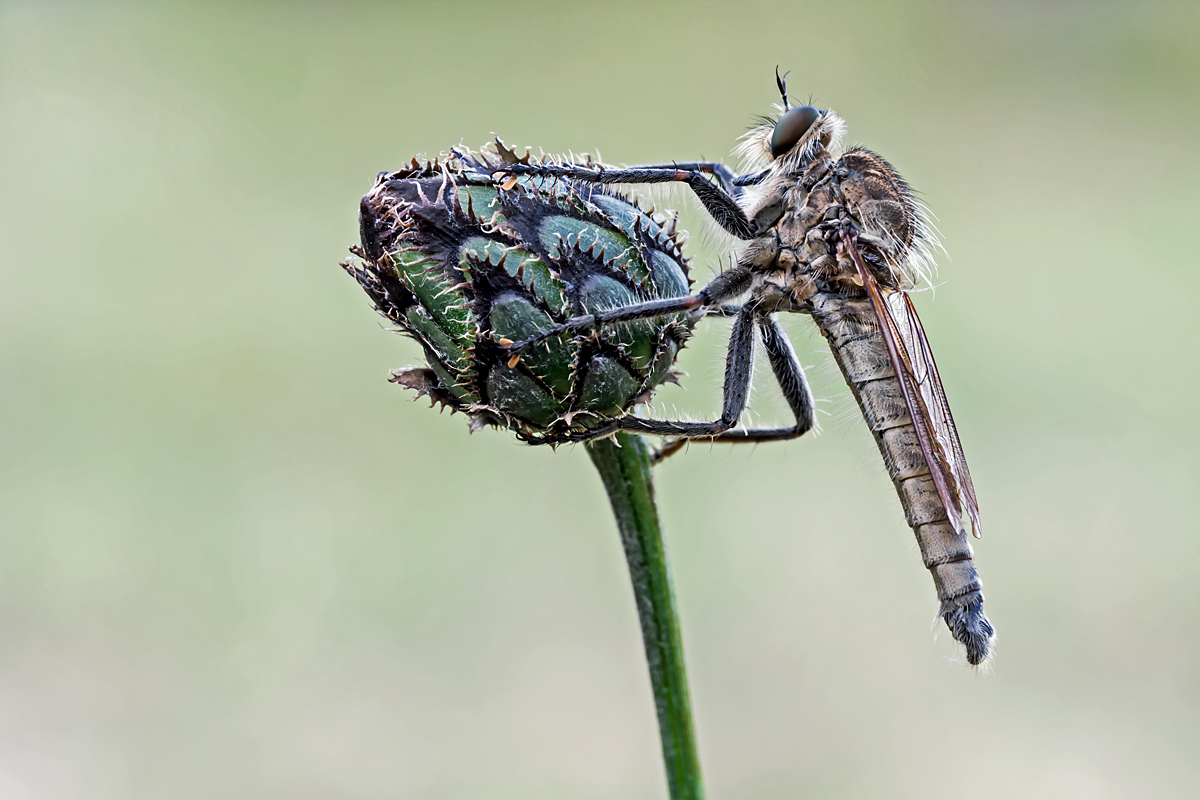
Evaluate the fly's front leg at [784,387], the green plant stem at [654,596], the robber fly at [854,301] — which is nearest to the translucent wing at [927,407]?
the robber fly at [854,301]

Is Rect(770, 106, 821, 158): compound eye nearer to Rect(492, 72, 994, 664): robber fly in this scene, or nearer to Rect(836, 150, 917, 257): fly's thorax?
Rect(492, 72, 994, 664): robber fly

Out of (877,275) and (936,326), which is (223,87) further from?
(877,275)

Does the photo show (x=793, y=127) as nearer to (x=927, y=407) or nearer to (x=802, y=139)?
(x=802, y=139)

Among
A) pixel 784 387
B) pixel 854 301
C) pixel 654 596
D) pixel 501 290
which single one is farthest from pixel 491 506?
pixel 501 290

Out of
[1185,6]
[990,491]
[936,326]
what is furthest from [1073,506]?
[1185,6]

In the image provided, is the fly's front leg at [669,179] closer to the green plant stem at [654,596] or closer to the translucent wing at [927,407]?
the translucent wing at [927,407]

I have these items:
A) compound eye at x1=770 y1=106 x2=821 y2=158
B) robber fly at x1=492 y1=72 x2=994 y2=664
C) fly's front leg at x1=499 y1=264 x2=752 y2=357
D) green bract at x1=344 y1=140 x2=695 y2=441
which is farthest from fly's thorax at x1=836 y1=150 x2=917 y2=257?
green bract at x1=344 y1=140 x2=695 y2=441

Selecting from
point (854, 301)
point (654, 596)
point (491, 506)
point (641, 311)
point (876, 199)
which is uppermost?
point (491, 506)
